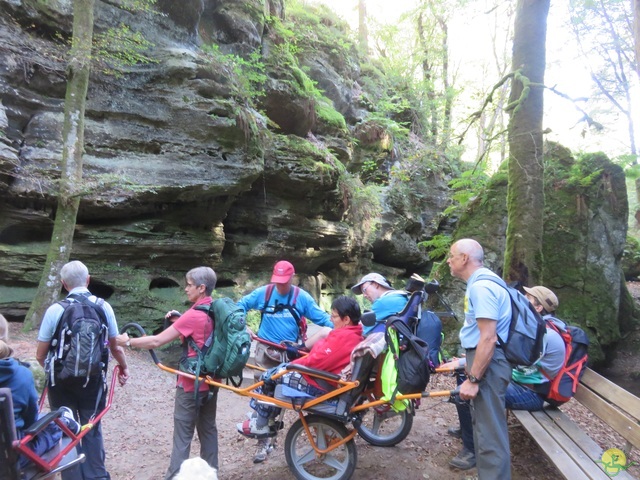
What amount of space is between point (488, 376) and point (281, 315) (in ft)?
8.01

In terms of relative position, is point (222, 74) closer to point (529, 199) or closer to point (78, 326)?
point (529, 199)

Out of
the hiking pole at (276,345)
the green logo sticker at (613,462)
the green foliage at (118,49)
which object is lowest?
the green logo sticker at (613,462)

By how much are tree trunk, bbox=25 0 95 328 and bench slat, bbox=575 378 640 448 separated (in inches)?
374

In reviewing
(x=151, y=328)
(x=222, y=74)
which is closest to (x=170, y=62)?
(x=222, y=74)

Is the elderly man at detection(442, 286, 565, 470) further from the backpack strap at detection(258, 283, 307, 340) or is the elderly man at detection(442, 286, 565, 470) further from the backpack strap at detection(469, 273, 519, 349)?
the backpack strap at detection(258, 283, 307, 340)

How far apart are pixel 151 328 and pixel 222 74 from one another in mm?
7557

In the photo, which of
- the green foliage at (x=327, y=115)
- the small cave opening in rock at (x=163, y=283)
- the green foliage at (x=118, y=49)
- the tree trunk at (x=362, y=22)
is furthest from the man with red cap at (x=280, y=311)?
the tree trunk at (x=362, y=22)

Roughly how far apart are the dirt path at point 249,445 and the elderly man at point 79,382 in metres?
1.15

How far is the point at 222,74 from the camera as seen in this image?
37.2ft

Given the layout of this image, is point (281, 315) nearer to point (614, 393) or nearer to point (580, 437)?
point (580, 437)

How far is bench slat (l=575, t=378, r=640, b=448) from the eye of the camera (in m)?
3.10

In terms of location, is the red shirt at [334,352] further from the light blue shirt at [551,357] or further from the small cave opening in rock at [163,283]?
the small cave opening in rock at [163,283]

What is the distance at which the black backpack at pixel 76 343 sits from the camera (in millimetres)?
3230

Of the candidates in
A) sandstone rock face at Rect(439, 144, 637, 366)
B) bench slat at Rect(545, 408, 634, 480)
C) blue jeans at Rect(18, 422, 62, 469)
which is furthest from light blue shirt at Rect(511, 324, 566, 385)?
sandstone rock face at Rect(439, 144, 637, 366)
